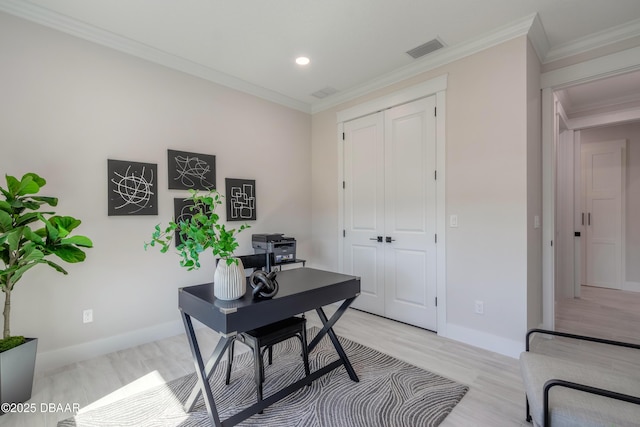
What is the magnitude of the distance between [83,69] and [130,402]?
2651mm

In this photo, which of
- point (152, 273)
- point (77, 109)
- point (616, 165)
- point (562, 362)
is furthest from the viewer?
point (616, 165)

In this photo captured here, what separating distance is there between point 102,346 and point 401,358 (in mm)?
2601

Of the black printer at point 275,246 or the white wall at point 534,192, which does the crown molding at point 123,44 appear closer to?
the black printer at point 275,246

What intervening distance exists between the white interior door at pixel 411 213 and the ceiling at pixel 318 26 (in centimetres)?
62

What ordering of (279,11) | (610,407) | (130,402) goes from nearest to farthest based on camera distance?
(610,407) < (130,402) < (279,11)

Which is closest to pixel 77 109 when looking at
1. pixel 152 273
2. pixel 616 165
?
pixel 152 273

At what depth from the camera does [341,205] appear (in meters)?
4.00

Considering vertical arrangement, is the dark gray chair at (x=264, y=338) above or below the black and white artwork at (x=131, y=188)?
below

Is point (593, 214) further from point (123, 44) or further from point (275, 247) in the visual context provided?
point (123, 44)

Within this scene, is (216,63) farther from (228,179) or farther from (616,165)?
(616,165)

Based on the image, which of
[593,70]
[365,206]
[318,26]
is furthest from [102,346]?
[593,70]

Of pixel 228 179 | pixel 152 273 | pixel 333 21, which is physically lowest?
pixel 152 273

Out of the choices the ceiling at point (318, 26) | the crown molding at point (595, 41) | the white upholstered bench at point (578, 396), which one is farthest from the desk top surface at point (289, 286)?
the crown molding at point (595, 41)

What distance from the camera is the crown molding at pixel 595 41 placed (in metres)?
2.45
